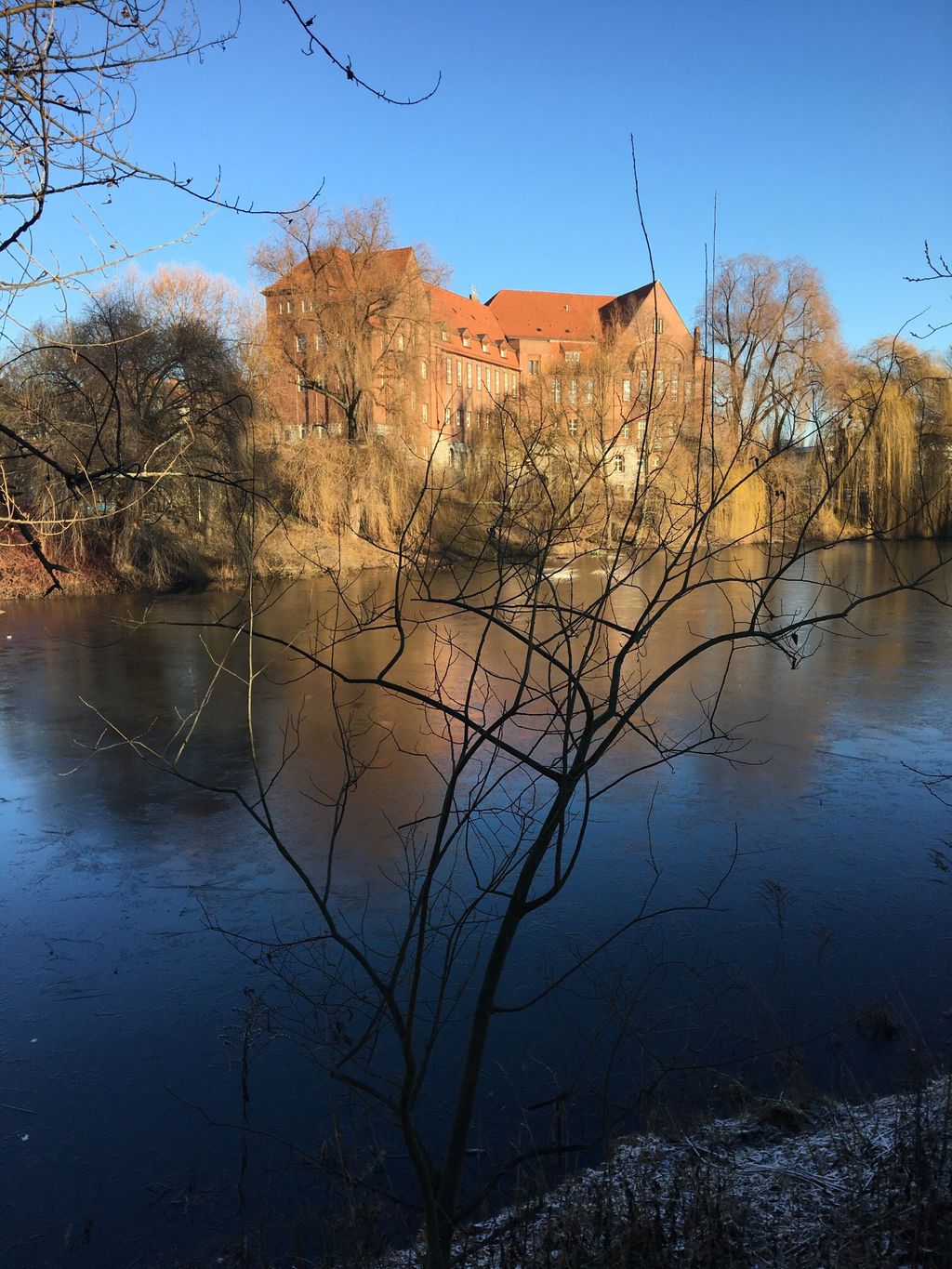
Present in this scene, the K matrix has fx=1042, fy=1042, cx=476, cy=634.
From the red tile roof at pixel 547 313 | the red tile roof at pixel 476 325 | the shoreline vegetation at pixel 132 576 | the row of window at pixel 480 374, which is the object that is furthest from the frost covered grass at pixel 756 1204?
the red tile roof at pixel 547 313

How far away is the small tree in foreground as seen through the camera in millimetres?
2443

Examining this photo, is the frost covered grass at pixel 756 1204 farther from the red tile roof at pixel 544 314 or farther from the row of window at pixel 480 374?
the red tile roof at pixel 544 314

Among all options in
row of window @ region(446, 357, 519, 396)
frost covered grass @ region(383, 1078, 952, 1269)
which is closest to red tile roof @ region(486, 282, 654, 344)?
row of window @ region(446, 357, 519, 396)

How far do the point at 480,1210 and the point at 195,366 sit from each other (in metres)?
19.4

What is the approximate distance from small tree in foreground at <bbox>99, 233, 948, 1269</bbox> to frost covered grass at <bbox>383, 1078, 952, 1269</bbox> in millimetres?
239

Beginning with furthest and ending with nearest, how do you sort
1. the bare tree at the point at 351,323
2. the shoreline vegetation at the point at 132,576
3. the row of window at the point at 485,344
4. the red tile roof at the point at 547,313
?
1. the red tile roof at the point at 547,313
2. the row of window at the point at 485,344
3. the bare tree at the point at 351,323
4. the shoreline vegetation at the point at 132,576

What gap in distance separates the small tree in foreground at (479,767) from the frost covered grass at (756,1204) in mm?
239

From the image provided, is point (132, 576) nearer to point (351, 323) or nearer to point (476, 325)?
point (351, 323)

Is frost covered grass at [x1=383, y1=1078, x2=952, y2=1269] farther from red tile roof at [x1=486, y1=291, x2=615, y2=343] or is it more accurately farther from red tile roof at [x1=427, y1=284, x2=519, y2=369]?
red tile roof at [x1=486, y1=291, x2=615, y2=343]

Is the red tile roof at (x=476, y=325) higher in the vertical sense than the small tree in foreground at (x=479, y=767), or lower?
higher

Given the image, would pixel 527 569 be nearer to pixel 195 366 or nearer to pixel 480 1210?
pixel 480 1210

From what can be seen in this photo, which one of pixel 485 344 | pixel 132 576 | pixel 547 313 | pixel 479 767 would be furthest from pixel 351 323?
pixel 547 313

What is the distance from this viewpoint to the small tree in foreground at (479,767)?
2.44 metres

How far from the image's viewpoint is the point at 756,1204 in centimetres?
318
